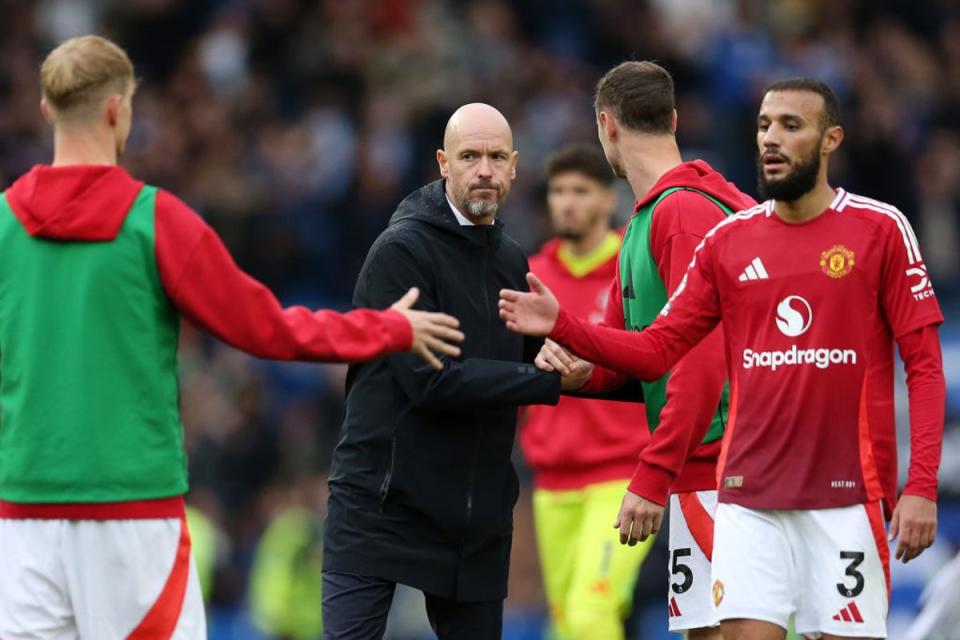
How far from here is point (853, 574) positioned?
6.27m

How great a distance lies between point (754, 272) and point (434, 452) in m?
1.45

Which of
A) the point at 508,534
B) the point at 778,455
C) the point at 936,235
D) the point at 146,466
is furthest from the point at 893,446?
the point at 936,235

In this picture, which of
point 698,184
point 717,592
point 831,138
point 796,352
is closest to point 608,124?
point 698,184

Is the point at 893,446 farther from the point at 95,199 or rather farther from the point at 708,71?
the point at 708,71

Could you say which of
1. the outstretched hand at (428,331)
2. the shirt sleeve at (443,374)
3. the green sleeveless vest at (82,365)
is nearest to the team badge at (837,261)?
the shirt sleeve at (443,374)

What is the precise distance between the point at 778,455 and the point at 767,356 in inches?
14.3

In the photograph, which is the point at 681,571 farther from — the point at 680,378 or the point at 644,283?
the point at 644,283

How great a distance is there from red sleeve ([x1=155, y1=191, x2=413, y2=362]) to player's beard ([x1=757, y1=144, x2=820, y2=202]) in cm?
164

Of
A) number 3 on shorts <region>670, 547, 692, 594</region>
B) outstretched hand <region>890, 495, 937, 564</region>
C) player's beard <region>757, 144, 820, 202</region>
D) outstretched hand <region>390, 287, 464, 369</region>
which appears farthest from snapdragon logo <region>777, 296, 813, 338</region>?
number 3 on shorts <region>670, 547, 692, 594</region>

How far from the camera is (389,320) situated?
238 inches

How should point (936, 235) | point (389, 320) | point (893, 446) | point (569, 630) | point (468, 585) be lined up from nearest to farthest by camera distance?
point (389, 320) → point (893, 446) → point (468, 585) → point (569, 630) → point (936, 235)

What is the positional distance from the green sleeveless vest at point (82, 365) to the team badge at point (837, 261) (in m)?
2.41

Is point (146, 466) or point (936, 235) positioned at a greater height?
point (936, 235)

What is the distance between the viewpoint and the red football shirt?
6359mm
